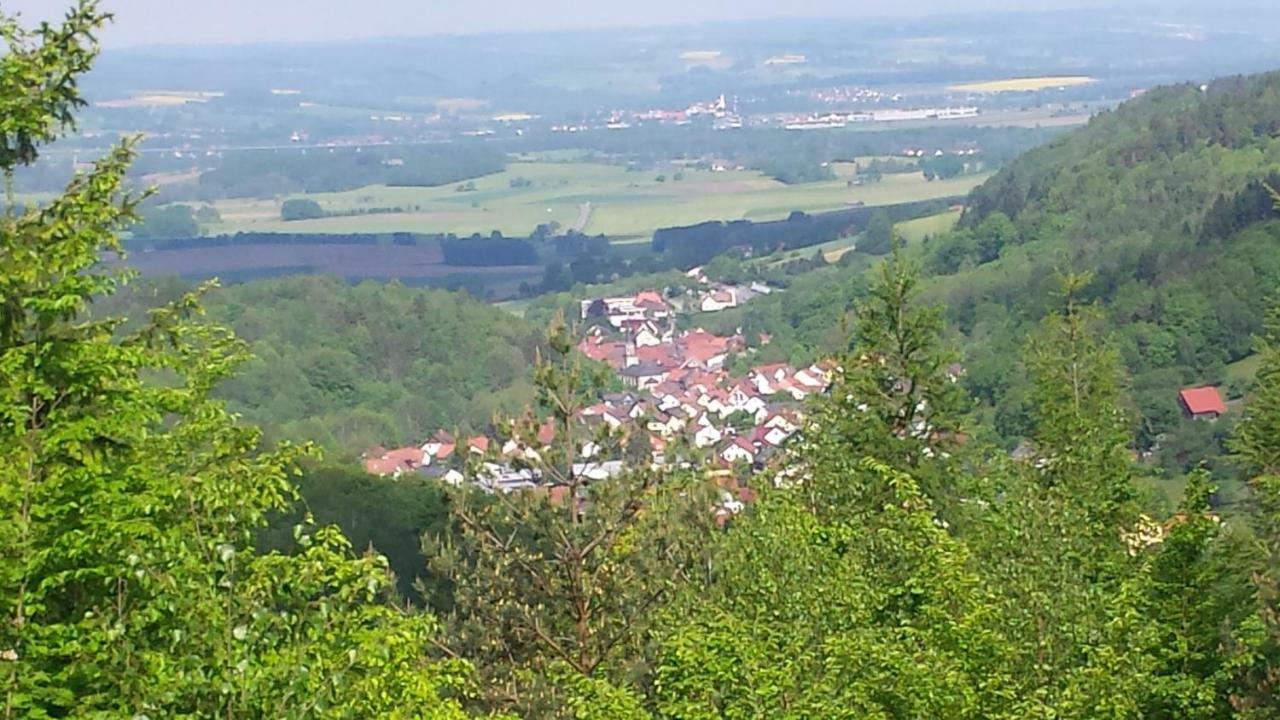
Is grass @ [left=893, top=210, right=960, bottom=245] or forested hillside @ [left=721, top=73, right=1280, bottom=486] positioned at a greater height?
forested hillside @ [left=721, top=73, right=1280, bottom=486]

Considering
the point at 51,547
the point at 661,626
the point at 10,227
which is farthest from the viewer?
the point at 661,626

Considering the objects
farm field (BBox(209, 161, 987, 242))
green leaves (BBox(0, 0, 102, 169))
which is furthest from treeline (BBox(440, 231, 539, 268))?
green leaves (BBox(0, 0, 102, 169))

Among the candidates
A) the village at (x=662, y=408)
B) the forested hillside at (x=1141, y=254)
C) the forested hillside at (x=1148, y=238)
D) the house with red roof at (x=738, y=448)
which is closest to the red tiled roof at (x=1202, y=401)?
the forested hillside at (x=1141, y=254)

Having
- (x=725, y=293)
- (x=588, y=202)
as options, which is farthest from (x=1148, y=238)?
(x=588, y=202)

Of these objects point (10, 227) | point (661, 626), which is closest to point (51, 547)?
point (10, 227)

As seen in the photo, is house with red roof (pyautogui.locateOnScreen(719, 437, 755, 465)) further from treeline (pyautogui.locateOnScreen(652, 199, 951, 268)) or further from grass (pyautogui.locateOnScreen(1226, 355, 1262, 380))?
treeline (pyautogui.locateOnScreen(652, 199, 951, 268))

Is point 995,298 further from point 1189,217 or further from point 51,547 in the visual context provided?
point 51,547

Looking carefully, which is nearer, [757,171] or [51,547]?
[51,547]

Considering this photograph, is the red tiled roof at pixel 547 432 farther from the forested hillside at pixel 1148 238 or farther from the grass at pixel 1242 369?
the grass at pixel 1242 369

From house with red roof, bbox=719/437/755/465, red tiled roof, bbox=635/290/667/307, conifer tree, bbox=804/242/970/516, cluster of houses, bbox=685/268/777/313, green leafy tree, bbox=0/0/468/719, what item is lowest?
cluster of houses, bbox=685/268/777/313
